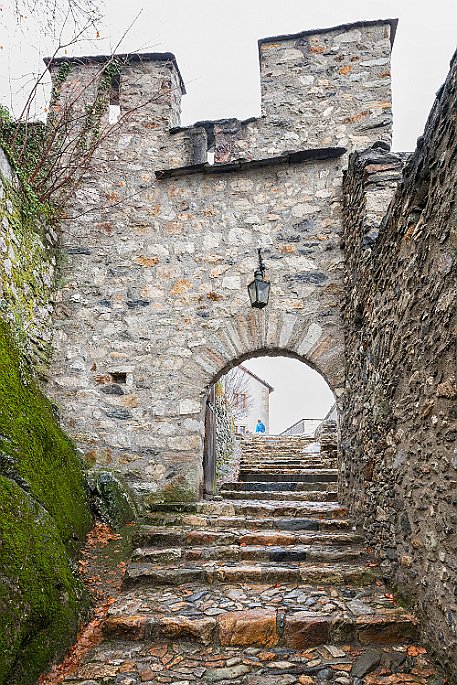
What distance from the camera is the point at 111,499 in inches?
166

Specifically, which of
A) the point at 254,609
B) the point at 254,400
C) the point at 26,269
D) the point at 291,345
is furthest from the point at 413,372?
the point at 254,400

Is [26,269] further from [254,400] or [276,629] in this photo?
[254,400]

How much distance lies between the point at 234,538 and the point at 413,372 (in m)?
2.00

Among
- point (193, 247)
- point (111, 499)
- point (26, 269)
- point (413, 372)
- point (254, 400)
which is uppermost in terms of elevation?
point (193, 247)

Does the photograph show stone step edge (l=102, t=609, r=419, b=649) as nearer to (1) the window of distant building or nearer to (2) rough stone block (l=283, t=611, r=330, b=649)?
(2) rough stone block (l=283, t=611, r=330, b=649)

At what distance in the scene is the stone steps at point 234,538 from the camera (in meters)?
3.83

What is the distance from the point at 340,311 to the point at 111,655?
11.1 ft

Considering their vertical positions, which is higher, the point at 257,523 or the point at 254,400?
the point at 254,400

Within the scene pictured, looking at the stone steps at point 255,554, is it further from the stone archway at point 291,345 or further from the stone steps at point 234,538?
the stone archway at point 291,345

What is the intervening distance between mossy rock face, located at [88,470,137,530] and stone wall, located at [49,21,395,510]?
0.97ft

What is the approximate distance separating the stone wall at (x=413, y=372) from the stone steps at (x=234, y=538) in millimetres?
285

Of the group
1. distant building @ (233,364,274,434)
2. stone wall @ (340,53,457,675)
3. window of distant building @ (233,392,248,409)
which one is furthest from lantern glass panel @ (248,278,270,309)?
distant building @ (233,364,274,434)

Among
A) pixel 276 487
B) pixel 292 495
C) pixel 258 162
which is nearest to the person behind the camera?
pixel 258 162

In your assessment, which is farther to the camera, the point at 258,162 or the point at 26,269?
the point at 258,162
